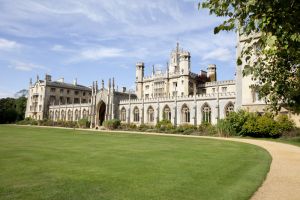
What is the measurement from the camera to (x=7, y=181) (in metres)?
6.86

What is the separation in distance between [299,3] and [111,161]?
26.8ft

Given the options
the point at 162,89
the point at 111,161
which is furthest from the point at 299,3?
the point at 162,89

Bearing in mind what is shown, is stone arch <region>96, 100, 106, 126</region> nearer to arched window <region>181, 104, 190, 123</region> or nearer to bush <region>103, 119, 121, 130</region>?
bush <region>103, 119, 121, 130</region>

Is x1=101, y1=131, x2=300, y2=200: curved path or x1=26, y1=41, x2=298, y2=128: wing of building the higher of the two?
x1=26, y1=41, x2=298, y2=128: wing of building

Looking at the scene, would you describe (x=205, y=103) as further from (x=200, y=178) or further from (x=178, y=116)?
(x=200, y=178)

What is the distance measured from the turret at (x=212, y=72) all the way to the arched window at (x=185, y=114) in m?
17.8

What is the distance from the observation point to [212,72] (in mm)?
60156

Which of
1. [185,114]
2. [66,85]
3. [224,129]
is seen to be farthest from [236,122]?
[66,85]

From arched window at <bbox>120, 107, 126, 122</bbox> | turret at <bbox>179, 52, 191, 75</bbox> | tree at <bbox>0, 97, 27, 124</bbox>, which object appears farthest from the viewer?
tree at <bbox>0, 97, 27, 124</bbox>

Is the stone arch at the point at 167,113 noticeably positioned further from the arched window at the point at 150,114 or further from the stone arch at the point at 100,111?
the stone arch at the point at 100,111

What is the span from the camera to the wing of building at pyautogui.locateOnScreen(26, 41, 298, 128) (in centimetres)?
3906

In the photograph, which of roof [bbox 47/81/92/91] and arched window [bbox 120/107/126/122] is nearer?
arched window [bbox 120/107/126/122]

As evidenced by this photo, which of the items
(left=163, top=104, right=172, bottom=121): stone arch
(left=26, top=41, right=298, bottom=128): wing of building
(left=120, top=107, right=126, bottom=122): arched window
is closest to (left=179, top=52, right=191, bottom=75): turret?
(left=26, top=41, right=298, bottom=128): wing of building

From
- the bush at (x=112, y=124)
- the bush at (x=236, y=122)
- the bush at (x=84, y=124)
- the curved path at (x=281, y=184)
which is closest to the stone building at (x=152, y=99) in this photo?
the bush at (x=84, y=124)
